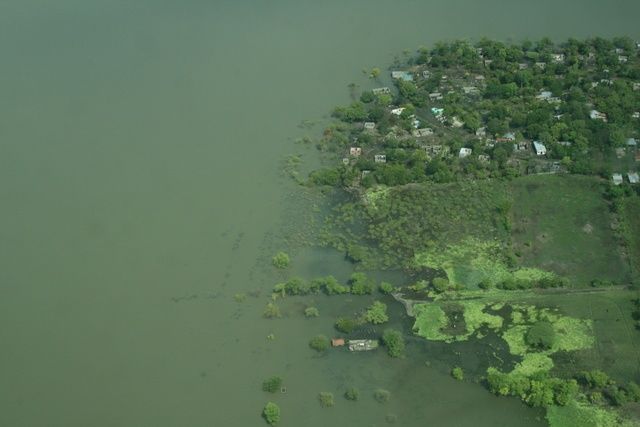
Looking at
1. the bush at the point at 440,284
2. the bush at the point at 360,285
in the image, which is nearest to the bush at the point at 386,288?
the bush at the point at 360,285

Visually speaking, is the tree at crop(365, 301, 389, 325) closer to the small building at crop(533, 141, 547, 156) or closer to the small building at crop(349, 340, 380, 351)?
the small building at crop(349, 340, 380, 351)

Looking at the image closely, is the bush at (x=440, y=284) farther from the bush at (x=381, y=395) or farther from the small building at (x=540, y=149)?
the small building at (x=540, y=149)

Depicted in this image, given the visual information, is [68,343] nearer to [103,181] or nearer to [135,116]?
[103,181]

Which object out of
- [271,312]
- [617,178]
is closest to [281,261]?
[271,312]

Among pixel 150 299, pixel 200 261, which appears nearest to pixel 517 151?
pixel 200 261

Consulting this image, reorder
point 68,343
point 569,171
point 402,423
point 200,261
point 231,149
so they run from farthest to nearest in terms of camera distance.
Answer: point 231,149
point 569,171
point 200,261
point 68,343
point 402,423

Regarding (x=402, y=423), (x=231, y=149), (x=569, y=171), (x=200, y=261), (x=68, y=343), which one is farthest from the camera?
(x=231, y=149)
